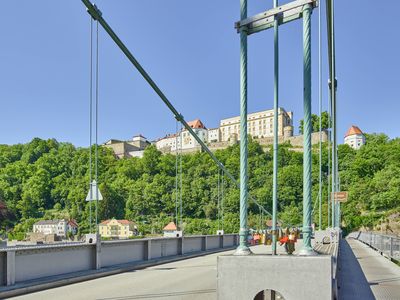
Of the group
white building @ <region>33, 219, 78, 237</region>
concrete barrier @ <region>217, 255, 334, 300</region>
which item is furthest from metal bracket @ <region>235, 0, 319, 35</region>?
white building @ <region>33, 219, 78, 237</region>

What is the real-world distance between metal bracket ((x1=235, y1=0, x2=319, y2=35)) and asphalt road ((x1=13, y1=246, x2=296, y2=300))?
19.7 ft

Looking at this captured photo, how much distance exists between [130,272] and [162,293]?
4.89 metres

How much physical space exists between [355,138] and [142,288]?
450ft

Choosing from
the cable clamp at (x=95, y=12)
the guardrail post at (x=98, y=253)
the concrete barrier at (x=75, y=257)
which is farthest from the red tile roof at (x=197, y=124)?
the cable clamp at (x=95, y=12)

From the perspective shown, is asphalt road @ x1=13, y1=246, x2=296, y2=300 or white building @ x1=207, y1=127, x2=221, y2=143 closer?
asphalt road @ x1=13, y1=246, x2=296, y2=300

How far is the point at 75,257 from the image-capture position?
12633 mm

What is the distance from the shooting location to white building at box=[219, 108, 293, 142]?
479 feet

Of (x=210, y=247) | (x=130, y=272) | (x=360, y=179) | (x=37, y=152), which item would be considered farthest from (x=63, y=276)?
(x=37, y=152)

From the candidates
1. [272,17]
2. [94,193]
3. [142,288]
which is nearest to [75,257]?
[94,193]

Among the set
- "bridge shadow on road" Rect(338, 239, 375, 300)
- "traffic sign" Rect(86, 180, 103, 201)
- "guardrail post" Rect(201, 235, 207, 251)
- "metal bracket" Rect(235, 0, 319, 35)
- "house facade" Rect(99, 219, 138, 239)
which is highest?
"metal bracket" Rect(235, 0, 319, 35)

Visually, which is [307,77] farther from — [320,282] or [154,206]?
[154,206]

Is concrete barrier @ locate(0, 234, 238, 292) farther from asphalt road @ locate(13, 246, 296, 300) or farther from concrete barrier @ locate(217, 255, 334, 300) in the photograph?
concrete barrier @ locate(217, 255, 334, 300)

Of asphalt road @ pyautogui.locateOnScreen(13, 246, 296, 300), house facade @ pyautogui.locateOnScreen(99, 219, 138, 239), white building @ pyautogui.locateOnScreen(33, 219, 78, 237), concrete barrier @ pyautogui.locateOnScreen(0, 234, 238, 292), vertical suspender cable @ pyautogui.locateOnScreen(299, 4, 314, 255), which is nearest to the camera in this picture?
vertical suspender cable @ pyautogui.locateOnScreen(299, 4, 314, 255)

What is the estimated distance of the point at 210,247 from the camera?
2608 cm
